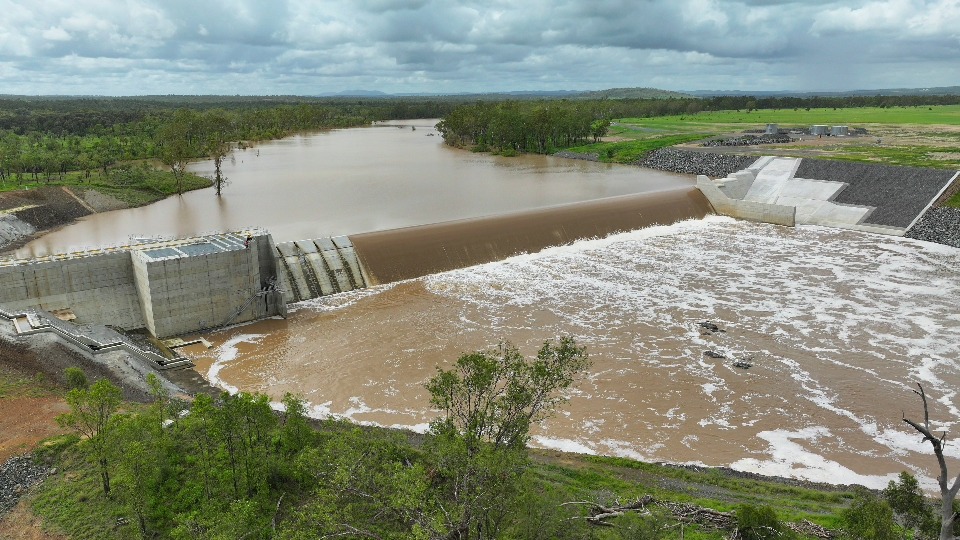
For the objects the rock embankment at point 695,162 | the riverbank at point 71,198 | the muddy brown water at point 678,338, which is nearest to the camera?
the muddy brown water at point 678,338

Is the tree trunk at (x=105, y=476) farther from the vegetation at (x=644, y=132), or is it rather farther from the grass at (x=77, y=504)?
the vegetation at (x=644, y=132)

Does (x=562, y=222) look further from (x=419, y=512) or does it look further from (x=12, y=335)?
(x=419, y=512)

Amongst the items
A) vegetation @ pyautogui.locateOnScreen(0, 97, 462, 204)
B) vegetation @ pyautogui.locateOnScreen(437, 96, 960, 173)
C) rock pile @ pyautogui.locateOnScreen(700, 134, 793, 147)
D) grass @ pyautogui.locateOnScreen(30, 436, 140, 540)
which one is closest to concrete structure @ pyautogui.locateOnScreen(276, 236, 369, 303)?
grass @ pyautogui.locateOnScreen(30, 436, 140, 540)

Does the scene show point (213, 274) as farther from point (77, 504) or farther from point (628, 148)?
point (628, 148)

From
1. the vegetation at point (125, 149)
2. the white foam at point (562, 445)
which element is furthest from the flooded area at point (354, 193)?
the white foam at point (562, 445)

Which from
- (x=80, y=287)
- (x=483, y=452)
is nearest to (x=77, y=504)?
(x=483, y=452)

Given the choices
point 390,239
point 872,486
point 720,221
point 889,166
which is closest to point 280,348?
point 390,239
